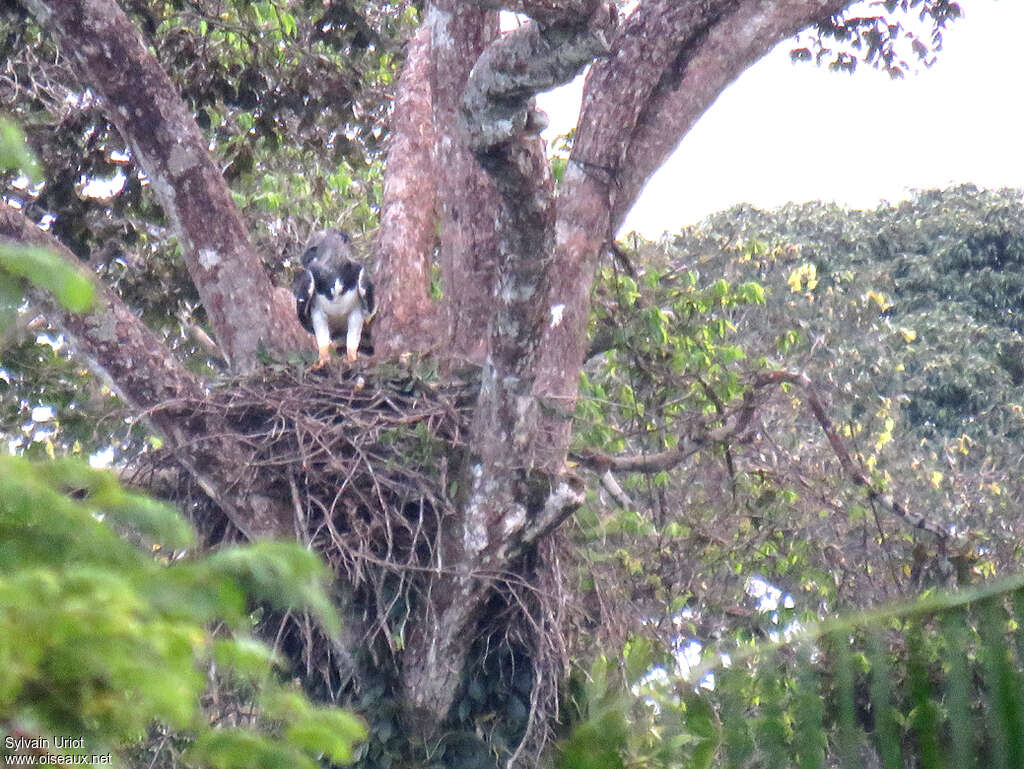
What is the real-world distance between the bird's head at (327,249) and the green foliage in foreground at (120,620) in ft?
16.5

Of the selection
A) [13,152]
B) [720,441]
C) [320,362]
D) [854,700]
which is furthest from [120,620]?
[320,362]

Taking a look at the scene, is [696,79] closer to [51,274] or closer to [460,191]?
[460,191]

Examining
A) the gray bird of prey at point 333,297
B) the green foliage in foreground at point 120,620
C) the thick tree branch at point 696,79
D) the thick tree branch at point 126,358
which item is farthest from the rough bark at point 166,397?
the green foliage in foreground at point 120,620

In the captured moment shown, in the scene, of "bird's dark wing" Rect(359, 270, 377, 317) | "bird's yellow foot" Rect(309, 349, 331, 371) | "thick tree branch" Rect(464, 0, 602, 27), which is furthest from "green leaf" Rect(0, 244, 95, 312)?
"bird's dark wing" Rect(359, 270, 377, 317)

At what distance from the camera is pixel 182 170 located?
5.11 metres

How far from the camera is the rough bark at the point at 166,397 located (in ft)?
15.3

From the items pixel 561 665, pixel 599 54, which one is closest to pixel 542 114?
pixel 599 54

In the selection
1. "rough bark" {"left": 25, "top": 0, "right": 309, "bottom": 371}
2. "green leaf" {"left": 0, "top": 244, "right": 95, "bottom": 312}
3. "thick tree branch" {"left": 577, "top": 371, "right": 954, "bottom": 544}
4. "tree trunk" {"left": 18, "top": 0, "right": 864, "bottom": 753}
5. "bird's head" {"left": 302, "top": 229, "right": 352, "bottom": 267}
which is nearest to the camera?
"green leaf" {"left": 0, "top": 244, "right": 95, "bottom": 312}

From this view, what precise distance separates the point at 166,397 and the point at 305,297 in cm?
200

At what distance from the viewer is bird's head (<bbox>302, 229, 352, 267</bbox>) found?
22.0 ft

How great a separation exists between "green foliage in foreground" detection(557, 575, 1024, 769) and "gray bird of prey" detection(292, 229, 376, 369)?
4736 millimetres

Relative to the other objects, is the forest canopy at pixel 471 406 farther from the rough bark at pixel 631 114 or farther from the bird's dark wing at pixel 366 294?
the bird's dark wing at pixel 366 294

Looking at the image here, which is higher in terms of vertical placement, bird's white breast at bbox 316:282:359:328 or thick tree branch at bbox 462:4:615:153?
bird's white breast at bbox 316:282:359:328

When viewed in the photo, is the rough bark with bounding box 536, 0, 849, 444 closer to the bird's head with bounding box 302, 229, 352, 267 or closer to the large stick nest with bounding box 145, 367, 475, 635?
the large stick nest with bounding box 145, 367, 475, 635
